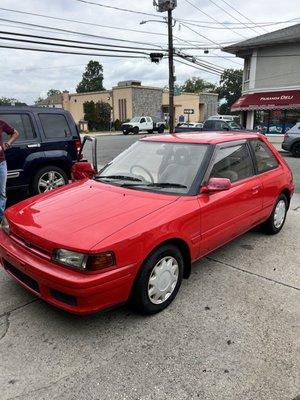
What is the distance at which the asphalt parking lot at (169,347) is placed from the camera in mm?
2389

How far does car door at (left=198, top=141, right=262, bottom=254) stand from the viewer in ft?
11.9

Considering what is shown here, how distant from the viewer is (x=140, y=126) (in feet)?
124

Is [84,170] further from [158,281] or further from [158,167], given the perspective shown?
[158,281]

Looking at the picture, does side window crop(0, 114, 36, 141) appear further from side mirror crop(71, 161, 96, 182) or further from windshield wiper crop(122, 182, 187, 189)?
windshield wiper crop(122, 182, 187, 189)

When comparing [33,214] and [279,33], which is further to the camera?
[279,33]

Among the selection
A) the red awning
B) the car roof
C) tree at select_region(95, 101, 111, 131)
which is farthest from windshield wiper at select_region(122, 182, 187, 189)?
tree at select_region(95, 101, 111, 131)

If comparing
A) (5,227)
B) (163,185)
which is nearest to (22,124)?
(5,227)

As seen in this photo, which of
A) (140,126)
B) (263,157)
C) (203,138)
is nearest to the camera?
(203,138)

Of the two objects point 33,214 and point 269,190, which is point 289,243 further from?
point 33,214

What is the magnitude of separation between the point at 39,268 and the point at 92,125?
160 ft

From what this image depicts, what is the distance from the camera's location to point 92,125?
49906 millimetres

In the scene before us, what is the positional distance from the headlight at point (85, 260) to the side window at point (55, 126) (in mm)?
4614

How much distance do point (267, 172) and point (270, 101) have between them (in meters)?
21.8

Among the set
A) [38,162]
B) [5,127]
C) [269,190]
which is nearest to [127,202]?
[269,190]
